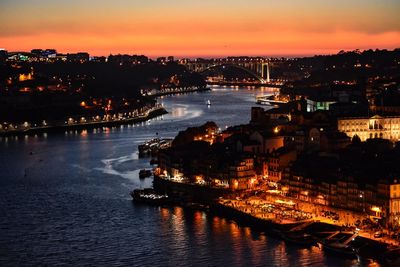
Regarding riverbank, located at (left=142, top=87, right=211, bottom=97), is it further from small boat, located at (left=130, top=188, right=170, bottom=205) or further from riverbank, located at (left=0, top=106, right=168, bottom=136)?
small boat, located at (left=130, top=188, right=170, bottom=205)

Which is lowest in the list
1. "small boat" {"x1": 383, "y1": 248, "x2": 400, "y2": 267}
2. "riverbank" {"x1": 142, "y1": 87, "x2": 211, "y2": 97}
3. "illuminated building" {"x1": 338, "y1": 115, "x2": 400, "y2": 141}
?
"small boat" {"x1": 383, "y1": 248, "x2": 400, "y2": 267}

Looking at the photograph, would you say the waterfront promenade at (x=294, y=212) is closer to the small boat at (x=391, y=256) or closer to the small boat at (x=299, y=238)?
the small boat at (x=391, y=256)

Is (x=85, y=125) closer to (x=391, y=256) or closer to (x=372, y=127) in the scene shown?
(x=372, y=127)

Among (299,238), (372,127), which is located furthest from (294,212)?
(372,127)

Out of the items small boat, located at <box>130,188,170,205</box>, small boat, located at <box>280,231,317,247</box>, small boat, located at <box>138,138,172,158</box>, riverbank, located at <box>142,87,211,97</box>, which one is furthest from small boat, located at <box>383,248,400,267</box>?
riverbank, located at <box>142,87,211,97</box>

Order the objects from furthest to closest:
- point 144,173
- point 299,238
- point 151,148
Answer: point 151,148, point 144,173, point 299,238

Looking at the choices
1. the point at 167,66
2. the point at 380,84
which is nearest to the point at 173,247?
the point at 380,84
